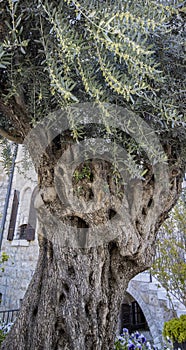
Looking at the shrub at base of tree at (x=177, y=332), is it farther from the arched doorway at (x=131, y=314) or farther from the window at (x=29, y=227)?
the arched doorway at (x=131, y=314)

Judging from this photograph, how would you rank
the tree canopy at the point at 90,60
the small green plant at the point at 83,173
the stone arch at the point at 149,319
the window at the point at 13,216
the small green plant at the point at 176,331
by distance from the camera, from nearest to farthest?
1. the tree canopy at the point at 90,60
2. the small green plant at the point at 83,173
3. the small green plant at the point at 176,331
4. the stone arch at the point at 149,319
5. the window at the point at 13,216

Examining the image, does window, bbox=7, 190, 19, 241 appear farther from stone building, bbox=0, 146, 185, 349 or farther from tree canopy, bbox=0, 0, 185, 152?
tree canopy, bbox=0, 0, 185, 152

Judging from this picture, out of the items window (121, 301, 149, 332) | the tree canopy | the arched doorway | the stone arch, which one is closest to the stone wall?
the stone arch

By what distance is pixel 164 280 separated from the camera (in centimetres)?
378

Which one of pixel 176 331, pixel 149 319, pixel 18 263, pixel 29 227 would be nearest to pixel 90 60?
pixel 176 331

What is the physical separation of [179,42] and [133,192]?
2.53 feet

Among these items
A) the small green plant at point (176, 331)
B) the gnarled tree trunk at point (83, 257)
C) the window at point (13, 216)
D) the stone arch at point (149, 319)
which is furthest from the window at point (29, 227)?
the gnarled tree trunk at point (83, 257)

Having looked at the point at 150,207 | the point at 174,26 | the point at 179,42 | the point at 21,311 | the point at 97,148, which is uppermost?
the point at 174,26

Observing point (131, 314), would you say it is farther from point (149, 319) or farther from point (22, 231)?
point (22, 231)

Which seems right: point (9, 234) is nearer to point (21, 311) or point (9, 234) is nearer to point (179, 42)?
point (21, 311)

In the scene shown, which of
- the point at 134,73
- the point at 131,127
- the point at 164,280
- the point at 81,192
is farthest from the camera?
the point at 164,280

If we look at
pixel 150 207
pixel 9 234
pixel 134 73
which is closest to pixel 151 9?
pixel 134 73

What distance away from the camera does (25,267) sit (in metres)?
5.66

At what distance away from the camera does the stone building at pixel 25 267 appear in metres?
4.59
